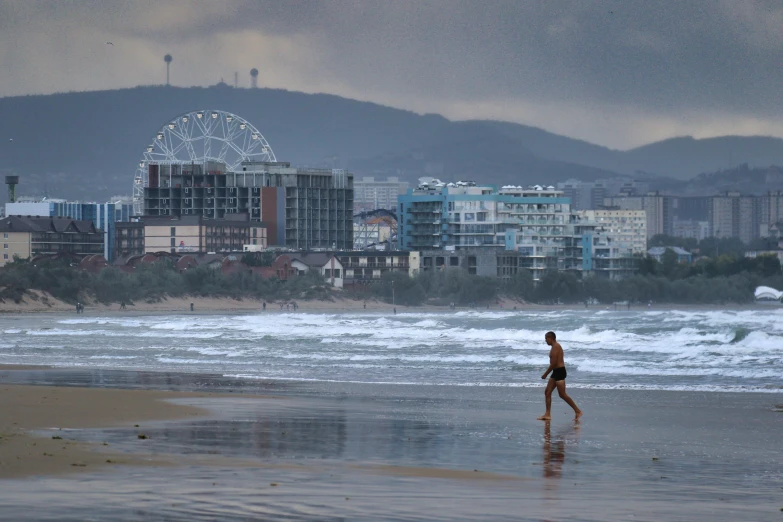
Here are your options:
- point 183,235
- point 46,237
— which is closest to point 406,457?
point 46,237

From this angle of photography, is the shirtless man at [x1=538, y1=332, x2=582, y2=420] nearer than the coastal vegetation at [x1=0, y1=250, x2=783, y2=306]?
Yes

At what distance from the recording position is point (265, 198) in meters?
174

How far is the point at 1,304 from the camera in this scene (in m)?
117

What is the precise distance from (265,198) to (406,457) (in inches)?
6236

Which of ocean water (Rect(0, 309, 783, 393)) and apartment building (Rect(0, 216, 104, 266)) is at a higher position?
apartment building (Rect(0, 216, 104, 266))

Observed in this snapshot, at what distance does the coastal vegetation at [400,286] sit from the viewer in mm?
129500

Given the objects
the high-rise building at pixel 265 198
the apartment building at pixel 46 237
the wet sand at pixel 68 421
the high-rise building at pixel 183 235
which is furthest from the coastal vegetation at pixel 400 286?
the wet sand at pixel 68 421

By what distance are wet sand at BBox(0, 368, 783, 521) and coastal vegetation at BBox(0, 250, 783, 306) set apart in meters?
100

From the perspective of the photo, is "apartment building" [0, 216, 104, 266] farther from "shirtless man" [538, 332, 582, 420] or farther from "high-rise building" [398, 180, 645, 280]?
"shirtless man" [538, 332, 582, 420]

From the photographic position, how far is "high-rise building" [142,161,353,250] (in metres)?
174

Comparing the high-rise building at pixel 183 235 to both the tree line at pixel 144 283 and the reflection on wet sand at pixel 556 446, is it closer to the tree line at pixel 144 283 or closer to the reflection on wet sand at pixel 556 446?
the tree line at pixel 144 283

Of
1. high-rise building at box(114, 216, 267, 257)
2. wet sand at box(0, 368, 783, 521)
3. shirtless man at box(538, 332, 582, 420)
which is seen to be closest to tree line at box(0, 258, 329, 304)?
high-rise building at box(114, 216, 267, 257)

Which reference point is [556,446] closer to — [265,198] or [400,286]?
[400,286]

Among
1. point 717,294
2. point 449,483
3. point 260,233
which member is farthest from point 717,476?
Answer: point 717,294
